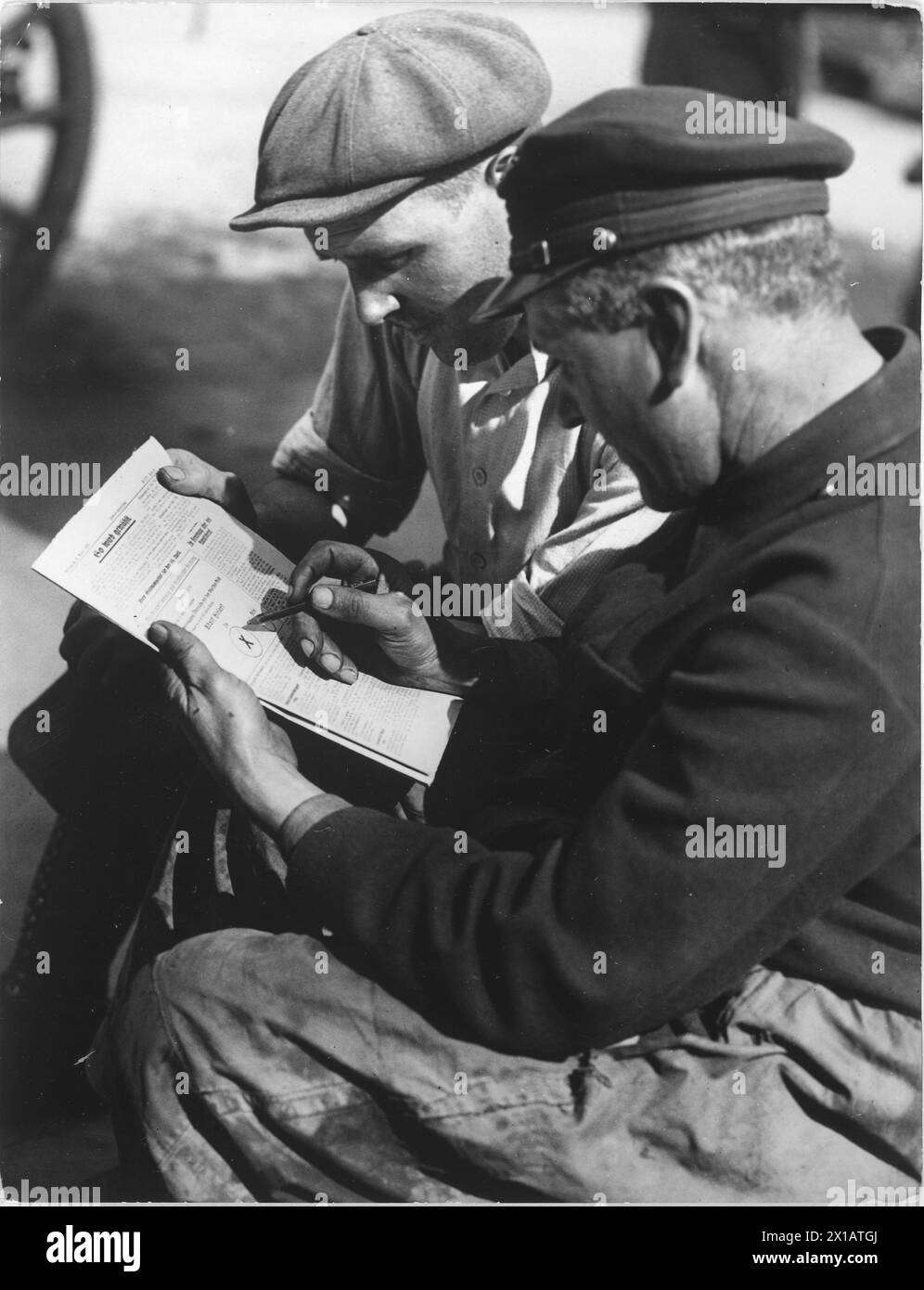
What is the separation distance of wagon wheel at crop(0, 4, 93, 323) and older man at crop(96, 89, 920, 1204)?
72 centimetres

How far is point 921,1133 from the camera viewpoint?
187cm

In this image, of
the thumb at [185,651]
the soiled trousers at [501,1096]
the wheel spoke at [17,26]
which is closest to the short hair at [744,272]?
the thumb at [185,651]

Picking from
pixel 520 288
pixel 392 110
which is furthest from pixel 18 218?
pixel 520 288

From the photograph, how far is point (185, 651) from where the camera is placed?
1947 mm

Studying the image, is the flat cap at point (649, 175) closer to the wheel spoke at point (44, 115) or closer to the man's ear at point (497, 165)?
the man's ear at point (497, 165)

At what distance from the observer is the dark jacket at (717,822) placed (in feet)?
5.32

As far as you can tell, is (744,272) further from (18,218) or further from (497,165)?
(18,218)

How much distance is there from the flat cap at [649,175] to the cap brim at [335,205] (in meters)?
0.28

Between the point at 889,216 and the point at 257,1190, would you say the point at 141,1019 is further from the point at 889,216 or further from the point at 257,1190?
the point at 889,216

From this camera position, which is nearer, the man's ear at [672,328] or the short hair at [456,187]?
the man's ear at [672,328]

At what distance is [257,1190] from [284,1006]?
314 millimetres
